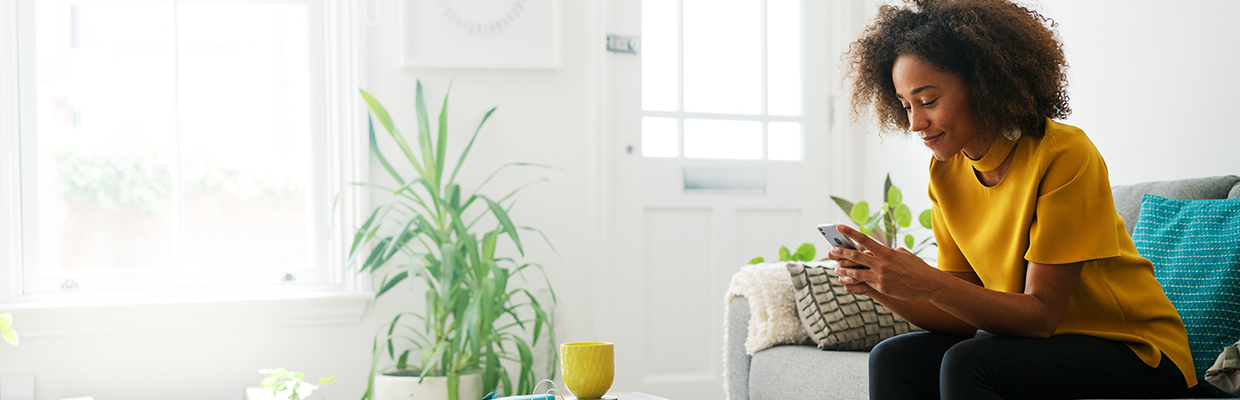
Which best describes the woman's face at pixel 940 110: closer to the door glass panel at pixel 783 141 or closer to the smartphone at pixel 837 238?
the smartphone at pixel 837 238

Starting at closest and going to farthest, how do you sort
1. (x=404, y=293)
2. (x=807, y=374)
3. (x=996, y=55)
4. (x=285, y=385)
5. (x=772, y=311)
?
1. (x=996, y=55)
2. (x=807, y=374)
3. (x=772, y=311)
4. (x=285, y=385)
5. (x=404, y=293)

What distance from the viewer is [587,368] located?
1365mm

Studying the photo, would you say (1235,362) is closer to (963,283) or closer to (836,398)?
(963,283)

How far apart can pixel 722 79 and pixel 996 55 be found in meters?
2.12

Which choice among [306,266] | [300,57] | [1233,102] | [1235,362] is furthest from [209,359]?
[1233,102]

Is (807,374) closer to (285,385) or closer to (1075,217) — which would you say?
(1075,217)

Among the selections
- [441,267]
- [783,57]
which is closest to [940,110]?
[441,267]

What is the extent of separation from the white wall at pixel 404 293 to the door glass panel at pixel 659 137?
0.21 metres

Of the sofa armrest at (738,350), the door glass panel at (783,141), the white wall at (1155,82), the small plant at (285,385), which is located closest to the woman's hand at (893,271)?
the white wall at (1155,82)

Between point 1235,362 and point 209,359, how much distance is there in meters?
2.58

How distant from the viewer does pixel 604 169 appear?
3.04 metres

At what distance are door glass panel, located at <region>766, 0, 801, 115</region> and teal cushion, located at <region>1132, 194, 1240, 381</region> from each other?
1.80 m

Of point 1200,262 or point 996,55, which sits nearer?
point 996,55

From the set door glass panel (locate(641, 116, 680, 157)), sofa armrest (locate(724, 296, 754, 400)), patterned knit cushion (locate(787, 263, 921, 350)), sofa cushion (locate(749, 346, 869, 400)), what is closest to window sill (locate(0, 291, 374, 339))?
door glass panel (locate(641, 116, 680, 157))
